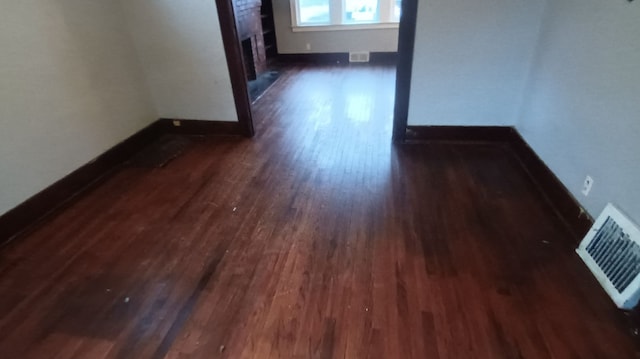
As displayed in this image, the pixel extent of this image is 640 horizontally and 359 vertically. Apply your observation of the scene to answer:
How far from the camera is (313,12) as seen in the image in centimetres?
586

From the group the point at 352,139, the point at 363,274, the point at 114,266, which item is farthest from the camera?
the point at 352,139

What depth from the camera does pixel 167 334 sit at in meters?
1.46

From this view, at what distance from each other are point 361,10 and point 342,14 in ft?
1.06

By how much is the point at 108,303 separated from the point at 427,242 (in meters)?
1.60

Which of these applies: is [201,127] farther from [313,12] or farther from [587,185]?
[313,12]

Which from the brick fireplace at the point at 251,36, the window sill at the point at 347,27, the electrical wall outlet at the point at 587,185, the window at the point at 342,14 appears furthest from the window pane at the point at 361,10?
the electrical wall outlet at the point at 587,185

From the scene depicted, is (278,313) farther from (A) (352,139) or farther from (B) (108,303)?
(A) (352,139)

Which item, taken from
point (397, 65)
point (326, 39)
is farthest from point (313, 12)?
point (397, 65)

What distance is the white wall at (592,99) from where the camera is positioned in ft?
5.00

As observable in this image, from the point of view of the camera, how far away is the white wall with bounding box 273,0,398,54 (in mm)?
5660

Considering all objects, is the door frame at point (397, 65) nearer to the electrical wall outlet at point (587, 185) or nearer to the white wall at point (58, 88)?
the white wall at point (58, 88)

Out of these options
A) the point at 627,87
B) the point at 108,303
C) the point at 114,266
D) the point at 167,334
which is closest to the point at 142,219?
the point at 114,266

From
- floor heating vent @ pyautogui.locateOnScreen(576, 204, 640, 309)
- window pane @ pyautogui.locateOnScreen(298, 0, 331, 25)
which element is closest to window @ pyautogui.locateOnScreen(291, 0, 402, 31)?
window pane @ pyautogui.locateOnScreen(298, 0, 331, 25)

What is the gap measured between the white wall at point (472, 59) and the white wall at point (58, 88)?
238cm
